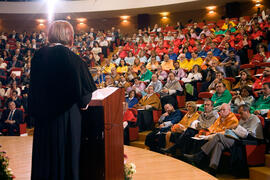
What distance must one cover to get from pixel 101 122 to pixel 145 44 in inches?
292

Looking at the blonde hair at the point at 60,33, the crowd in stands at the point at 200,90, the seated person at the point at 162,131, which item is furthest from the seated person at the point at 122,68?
the blonde hair at the point at 60,33

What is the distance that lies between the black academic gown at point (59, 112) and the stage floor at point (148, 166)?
1.09 m

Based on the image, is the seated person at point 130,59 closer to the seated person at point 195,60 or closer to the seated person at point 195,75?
the seated person at point 195,60

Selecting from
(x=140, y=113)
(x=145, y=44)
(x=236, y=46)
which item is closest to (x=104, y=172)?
(x=140, y=113)

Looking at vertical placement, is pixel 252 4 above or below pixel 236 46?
above

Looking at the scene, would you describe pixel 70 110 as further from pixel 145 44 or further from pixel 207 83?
pixel 145 44

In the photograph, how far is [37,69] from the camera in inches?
47.2

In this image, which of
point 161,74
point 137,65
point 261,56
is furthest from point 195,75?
point 137,65

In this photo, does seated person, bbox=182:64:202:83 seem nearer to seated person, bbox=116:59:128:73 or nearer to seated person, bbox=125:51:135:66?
seated person, bbox=116:59:128:73

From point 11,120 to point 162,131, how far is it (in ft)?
9.00

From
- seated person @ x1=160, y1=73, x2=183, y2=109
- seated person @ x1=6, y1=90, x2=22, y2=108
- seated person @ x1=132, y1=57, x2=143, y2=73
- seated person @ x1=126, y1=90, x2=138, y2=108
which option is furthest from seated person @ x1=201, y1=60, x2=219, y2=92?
seated person @ x1=6, y1=90, x2=22, y2=108

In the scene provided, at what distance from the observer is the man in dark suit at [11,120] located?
490cm

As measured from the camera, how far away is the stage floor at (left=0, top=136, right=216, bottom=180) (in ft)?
7.11

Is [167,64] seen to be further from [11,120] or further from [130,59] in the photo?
[11,120]
